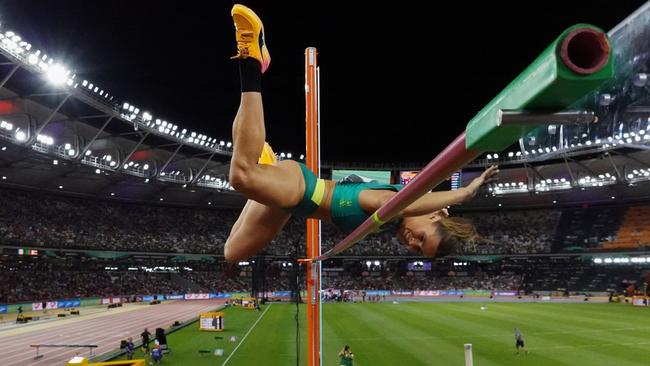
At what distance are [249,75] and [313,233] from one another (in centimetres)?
357

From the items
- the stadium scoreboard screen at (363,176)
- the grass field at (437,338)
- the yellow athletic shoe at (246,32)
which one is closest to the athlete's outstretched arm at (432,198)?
the stadium scoreboard screen at (363,176)

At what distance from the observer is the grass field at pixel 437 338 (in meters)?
14.4

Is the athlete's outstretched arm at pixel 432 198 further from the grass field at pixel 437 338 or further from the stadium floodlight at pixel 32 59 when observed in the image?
the stadium floodlight at pixel 32 59

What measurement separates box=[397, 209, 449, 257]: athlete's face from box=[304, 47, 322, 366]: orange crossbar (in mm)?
2486

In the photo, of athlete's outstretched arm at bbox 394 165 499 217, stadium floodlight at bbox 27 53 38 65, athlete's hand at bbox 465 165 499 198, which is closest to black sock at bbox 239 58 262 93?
athlete's outstretched arm at bbox 394 165 499 217

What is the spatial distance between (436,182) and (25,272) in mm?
40579

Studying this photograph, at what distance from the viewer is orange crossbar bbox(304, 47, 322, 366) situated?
6000 mm

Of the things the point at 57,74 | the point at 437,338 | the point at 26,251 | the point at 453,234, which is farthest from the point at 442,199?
the point at 26,251

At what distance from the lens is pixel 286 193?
9.96 feet

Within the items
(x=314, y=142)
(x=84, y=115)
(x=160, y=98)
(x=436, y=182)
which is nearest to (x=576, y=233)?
(x=160, y=98)

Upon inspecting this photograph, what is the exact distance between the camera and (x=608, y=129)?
131 cm

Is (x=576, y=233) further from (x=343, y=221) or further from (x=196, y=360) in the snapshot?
(x=343, y=221)

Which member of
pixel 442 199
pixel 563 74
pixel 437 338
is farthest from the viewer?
pixel 437 338

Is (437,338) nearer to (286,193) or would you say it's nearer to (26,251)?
(286,193)
